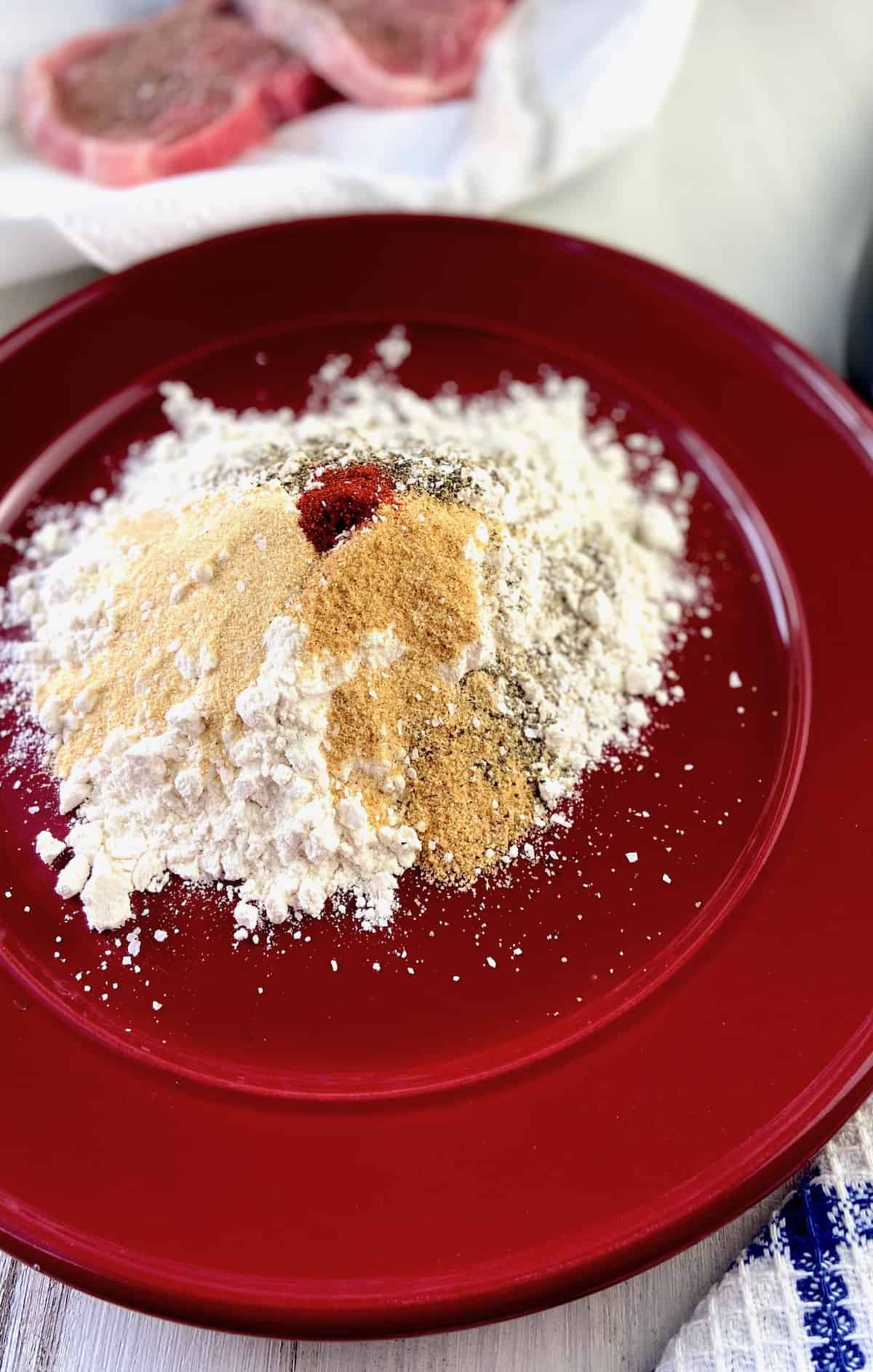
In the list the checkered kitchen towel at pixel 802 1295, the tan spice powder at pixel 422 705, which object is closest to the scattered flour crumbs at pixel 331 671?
the tan spice powder at pixel 422 705

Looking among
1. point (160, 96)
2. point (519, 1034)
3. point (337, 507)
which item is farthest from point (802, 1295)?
point (160, 96)

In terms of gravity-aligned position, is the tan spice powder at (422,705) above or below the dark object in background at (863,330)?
below

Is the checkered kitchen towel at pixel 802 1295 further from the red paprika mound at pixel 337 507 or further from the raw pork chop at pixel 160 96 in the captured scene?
the raw pork chop at pixel 160 96

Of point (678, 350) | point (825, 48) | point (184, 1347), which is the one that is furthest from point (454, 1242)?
point (825, 48)

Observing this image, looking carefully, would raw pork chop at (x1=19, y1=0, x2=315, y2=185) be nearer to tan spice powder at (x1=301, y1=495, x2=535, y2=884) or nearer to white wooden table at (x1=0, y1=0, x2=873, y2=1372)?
white wooden table at (x1=0, y1=0, x2=873, y2=1372)

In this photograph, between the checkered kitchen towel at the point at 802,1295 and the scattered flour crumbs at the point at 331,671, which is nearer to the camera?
the checkered kitchen towel at the point at 802,1295

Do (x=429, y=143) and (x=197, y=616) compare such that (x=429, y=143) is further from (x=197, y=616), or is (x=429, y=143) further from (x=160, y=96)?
(x=197, y=616)

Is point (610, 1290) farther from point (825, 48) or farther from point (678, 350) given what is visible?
point (825, 48)

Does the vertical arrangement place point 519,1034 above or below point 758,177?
below
